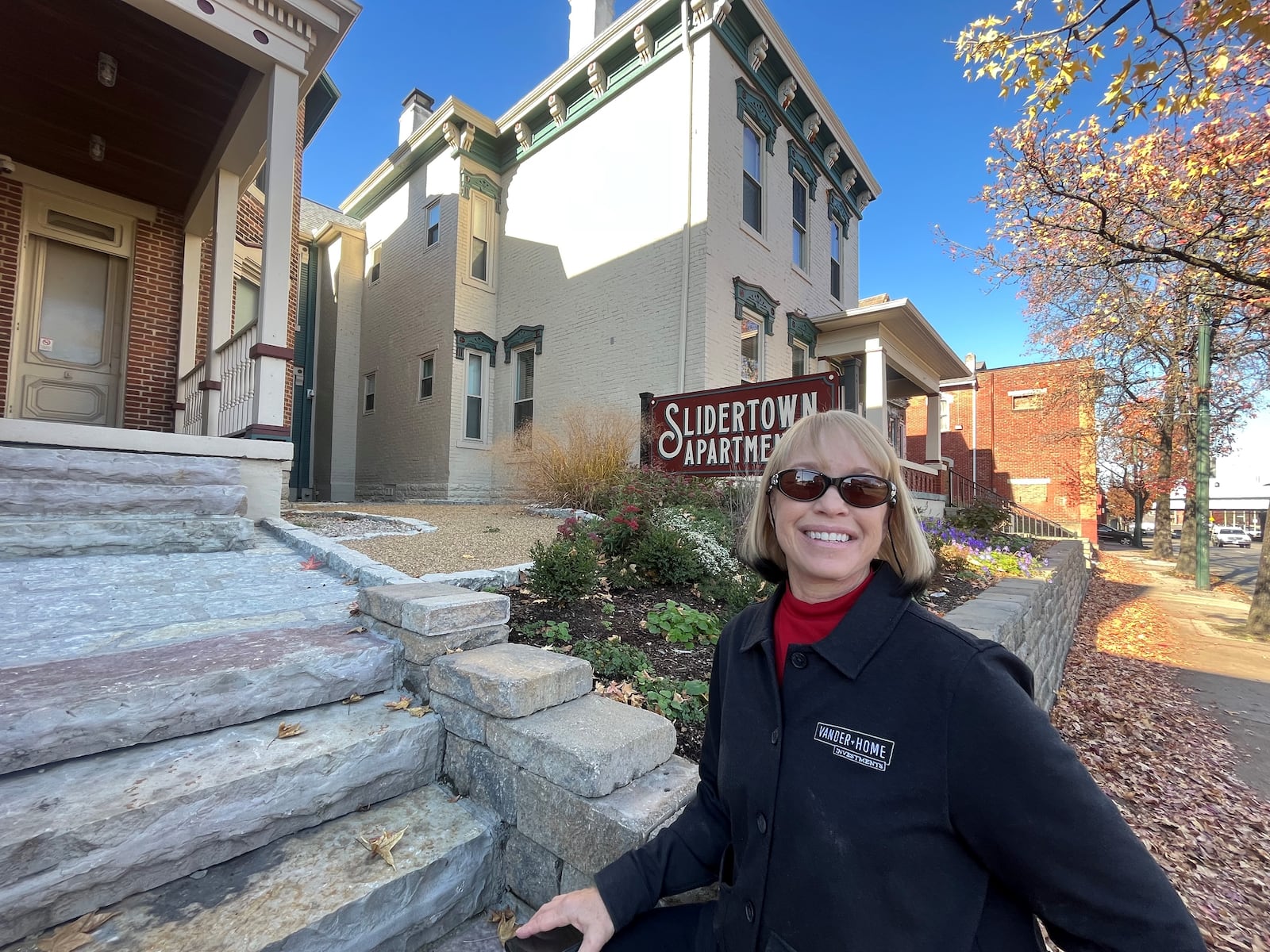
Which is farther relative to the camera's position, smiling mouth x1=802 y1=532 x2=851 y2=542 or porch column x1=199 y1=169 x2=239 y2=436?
porch column x1=199 y1=169 x2=239 y2=436

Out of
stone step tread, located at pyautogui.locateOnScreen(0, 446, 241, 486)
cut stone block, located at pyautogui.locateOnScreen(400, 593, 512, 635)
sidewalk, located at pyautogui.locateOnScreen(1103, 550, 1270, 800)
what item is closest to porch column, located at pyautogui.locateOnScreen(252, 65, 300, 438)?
stone step tread, located at pyautogui.locateOnScreen(0, 446, 241, 486)

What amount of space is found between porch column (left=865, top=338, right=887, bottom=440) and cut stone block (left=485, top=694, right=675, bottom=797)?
29.4 feet

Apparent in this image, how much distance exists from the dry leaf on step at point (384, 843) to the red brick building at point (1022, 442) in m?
17.9

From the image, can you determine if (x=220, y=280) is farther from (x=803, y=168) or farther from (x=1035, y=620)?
(x=803, y=168)

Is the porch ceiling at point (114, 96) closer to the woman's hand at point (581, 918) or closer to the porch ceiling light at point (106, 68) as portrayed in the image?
the porch ceiling light at point (106, 68)

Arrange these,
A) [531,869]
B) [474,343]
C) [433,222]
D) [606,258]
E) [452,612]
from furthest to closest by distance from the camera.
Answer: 1. [433,222]
2. [474,343]
3. [606,258]
4. [452,612]
5. [531,869]

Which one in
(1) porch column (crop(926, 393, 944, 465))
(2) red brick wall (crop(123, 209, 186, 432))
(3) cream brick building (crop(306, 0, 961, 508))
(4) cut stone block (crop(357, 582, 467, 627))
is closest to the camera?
(4) cut stone block (crop(357, 582, 467, 627))

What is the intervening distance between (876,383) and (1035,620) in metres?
6.03

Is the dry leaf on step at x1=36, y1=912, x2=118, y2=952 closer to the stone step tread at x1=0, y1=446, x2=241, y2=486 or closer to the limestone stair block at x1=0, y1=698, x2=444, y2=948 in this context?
the limestone stair block at x1=0, y1=698, x2=444, y2=948

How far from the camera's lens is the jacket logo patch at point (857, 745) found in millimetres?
938

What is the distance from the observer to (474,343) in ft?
37.5

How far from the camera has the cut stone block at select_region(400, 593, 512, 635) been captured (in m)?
2.15

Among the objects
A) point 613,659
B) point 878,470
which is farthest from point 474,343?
point 878,470

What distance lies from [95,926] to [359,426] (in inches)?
535
